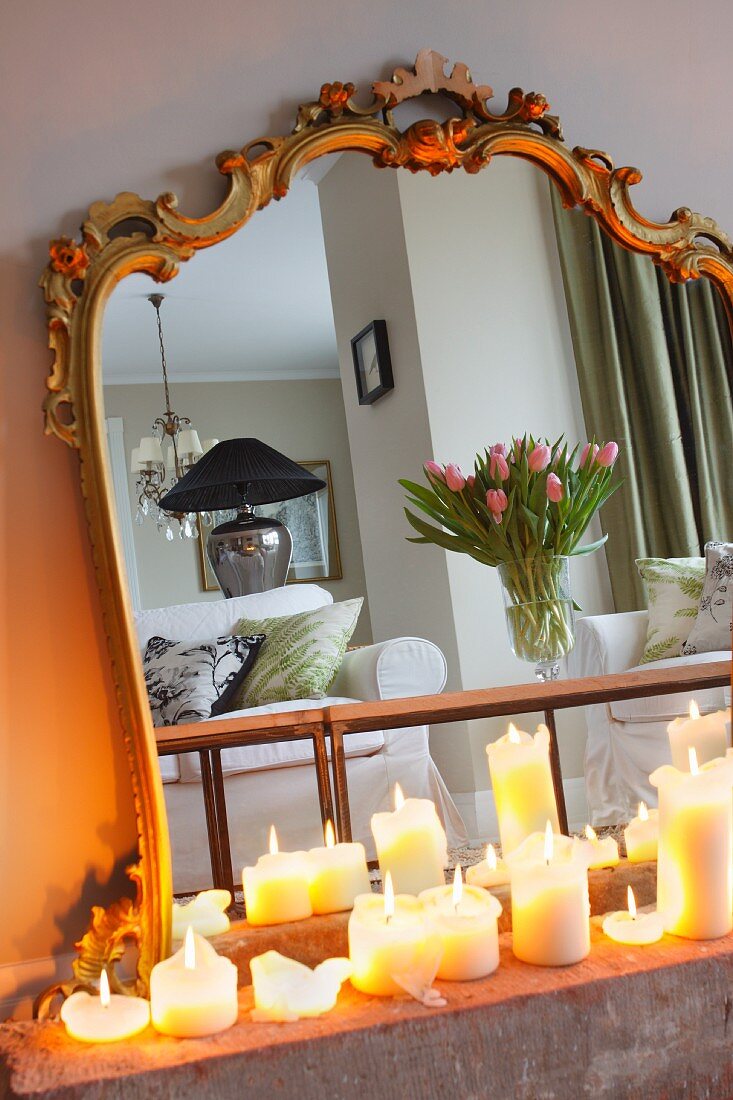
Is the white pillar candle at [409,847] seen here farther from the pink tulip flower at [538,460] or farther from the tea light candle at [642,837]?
the pink tulip flower at [538,460]

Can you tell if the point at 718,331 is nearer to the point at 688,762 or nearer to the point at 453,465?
the point at 453,465

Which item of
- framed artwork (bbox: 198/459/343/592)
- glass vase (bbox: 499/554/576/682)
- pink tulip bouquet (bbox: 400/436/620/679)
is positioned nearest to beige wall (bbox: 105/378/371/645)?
framed artwork (bbox: 198/459/343/592)

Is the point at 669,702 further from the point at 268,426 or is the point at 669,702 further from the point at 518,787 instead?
the point at 268,426

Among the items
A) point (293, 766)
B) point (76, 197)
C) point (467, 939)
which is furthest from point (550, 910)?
point (76, 197)

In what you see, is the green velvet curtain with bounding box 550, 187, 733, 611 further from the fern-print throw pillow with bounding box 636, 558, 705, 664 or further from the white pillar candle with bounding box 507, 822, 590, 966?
the white pillar candle with bounding box 507, 822, 590, 966

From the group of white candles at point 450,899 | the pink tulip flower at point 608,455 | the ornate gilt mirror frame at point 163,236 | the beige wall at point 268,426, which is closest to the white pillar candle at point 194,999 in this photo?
the group of white candles at point 450,899

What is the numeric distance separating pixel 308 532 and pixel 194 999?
0.69 meters

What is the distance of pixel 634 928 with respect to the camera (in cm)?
141

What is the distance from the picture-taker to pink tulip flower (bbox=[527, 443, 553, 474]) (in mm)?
1667

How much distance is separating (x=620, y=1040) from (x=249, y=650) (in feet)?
2.42

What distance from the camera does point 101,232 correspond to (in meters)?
1.49

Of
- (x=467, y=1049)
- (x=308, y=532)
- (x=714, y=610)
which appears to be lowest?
(x=467, y=1049)

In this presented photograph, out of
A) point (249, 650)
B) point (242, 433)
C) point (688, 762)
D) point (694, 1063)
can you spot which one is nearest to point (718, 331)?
point (688, 762)

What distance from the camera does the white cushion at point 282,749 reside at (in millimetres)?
1539
